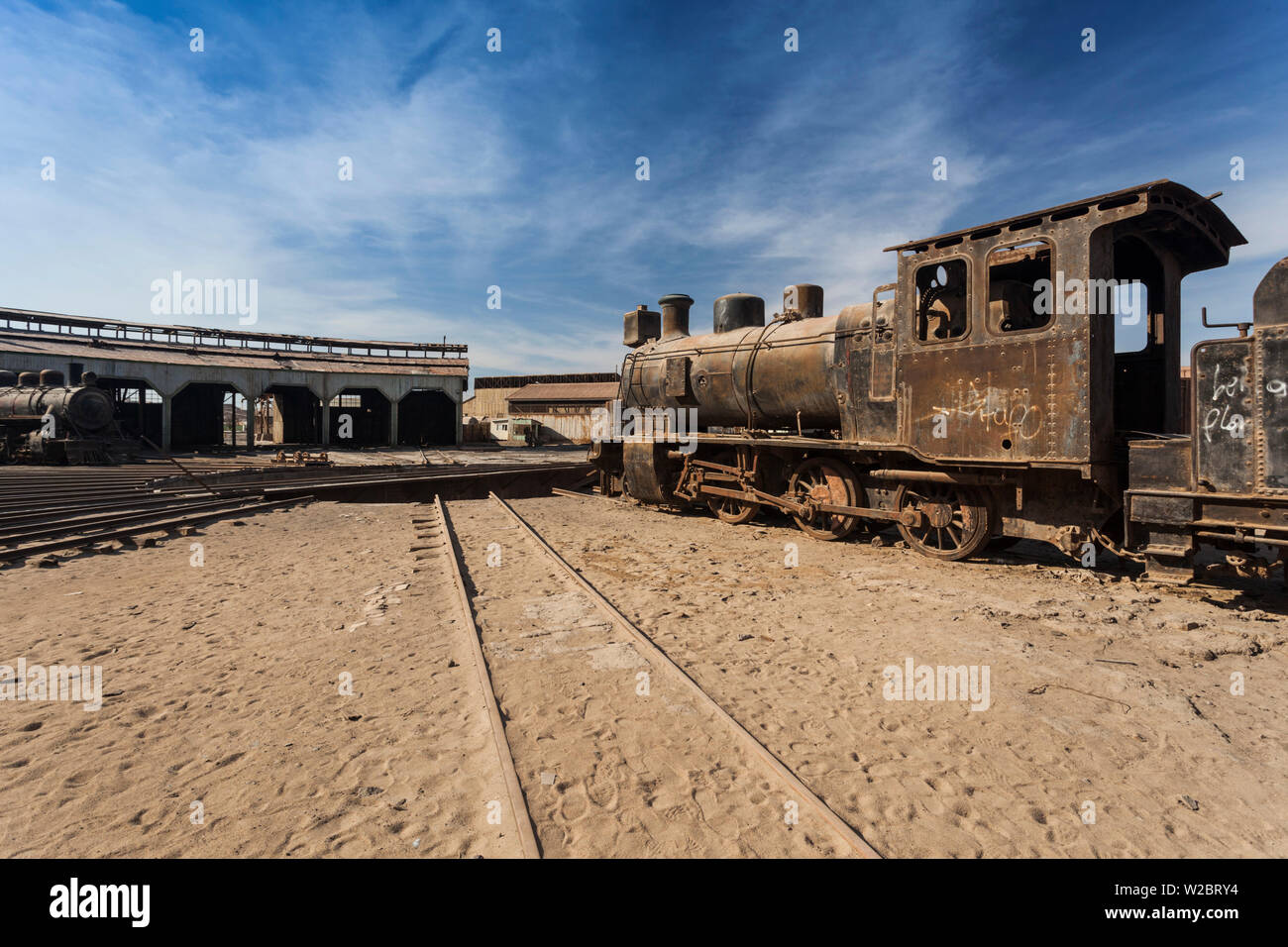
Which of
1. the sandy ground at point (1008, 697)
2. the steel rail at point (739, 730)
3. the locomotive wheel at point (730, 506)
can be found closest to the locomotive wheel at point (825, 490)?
the locomotive wheel at point (730, 506)

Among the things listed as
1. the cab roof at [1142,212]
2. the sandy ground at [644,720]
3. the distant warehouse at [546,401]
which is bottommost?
the sandy ground at [644,720]

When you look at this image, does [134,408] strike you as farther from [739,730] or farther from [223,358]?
[739,730]

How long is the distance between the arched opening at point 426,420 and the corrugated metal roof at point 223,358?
2.54 meters

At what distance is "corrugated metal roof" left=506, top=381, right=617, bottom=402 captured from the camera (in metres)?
46.4

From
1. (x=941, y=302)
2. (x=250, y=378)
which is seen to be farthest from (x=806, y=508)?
(x=250, y=378)

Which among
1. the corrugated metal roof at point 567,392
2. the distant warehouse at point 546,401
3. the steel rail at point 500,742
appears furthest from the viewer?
the corrugated metal roof at point 567,392

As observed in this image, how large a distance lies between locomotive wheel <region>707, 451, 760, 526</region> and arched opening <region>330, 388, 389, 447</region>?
28898mm

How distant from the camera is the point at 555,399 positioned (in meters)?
47.2

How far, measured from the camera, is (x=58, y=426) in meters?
18.6

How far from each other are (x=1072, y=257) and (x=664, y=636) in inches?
222

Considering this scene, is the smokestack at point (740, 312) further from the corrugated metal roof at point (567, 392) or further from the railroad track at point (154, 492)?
the corrugated metal roof at point (567, 392)

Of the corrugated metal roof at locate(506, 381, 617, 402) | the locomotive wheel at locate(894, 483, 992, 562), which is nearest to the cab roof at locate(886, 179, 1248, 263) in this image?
the locomotive wheel at locate(894, 483, 992, 562)

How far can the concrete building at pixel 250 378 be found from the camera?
2634cm
